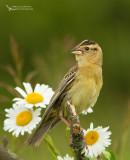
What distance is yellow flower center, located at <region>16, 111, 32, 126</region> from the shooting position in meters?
4.52

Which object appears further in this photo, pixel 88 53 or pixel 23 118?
pixel 88 53

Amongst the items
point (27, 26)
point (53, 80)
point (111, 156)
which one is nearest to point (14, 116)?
point (111, 156)

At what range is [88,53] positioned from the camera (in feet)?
17.7

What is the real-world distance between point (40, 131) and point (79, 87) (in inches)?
27.7

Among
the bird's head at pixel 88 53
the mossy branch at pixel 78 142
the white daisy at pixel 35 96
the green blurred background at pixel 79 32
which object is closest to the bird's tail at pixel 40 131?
the white daisy at pixel 35 96

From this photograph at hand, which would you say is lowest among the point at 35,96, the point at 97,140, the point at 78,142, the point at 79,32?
the point at 78,142

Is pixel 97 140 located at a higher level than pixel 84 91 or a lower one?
lower

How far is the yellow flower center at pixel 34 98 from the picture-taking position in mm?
4461

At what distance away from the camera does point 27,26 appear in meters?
15.1

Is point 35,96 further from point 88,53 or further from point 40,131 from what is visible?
point 88,53

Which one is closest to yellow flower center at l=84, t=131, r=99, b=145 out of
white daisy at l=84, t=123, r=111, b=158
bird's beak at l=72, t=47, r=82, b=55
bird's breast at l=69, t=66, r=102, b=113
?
white daisy at l=84, t=123, r=111, b=158

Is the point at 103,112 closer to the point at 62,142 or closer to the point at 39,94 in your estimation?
the point at 62,142

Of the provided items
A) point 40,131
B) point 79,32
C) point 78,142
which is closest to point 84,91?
point 40,131

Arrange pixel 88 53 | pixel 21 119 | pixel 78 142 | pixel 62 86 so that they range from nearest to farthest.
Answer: pixel 78 142 → pixel 21 119 → pixel 62 86 → pixel 88 53
